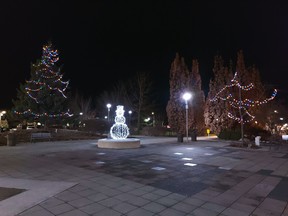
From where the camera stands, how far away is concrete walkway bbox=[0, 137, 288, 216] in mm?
5113

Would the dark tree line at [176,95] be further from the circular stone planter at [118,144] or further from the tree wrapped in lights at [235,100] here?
the circular stone planter at [118,144]

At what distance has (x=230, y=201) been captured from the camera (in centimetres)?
571

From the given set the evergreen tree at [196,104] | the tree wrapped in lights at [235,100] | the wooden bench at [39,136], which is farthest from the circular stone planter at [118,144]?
the evergreen tree at [196,104]

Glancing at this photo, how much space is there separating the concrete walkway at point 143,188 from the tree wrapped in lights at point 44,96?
17.1m

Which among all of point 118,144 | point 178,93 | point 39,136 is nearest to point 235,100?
point 178,93

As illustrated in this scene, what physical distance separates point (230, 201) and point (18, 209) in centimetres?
489

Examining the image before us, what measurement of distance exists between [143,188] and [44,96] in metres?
23.0

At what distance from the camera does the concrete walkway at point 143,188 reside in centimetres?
511

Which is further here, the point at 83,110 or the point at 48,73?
the point at 83,110

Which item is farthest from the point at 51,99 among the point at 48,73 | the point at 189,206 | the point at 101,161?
the point at 189,206

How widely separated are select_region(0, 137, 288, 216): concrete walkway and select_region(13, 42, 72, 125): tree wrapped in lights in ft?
56.2

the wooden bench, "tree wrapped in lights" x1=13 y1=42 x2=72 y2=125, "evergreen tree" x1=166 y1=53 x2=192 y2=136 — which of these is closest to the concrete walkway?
the wooden bench

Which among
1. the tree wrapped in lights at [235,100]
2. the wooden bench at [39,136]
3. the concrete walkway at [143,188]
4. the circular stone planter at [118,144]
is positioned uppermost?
the tree wrapped in lights at [235,100]

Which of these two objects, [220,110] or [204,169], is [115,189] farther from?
[220,110]
